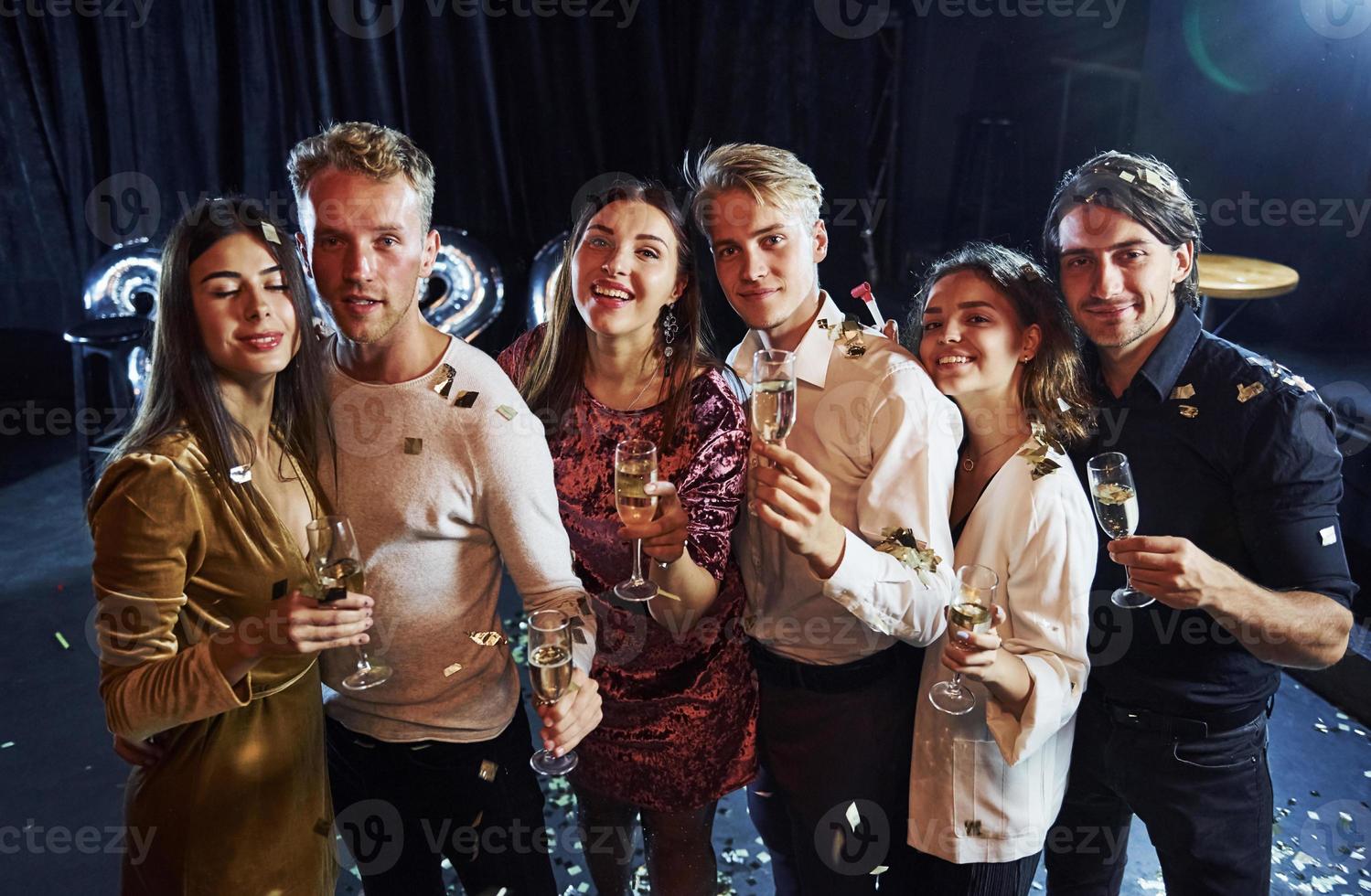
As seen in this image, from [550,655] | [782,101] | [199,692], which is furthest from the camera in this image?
[782,101]

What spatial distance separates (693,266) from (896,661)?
3.14 feet

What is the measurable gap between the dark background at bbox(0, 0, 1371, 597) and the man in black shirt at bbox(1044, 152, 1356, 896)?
375 cm

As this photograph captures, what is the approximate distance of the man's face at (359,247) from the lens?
5.89ft

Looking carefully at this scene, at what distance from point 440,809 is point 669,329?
1.07 metres

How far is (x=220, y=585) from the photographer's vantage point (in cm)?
162

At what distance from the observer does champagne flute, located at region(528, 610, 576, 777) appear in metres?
1.65

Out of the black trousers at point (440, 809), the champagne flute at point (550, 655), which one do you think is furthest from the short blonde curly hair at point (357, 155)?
the black trousers at point (440, 809)

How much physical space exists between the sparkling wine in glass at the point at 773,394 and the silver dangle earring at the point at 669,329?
1.12 ft

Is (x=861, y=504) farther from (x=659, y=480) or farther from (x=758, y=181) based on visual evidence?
(x=758, y=181)

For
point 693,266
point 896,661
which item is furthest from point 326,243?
point 896,661

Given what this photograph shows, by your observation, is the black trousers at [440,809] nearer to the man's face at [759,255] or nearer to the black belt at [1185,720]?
the man's face at [759,255]

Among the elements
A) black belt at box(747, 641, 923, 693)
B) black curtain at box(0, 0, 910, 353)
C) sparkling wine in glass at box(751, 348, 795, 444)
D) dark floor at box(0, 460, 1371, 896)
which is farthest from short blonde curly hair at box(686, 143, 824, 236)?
black curtain at box(0, 0, 910, 353)

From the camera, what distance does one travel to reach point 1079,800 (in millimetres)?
2188

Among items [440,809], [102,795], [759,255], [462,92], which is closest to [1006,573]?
[759,255]
